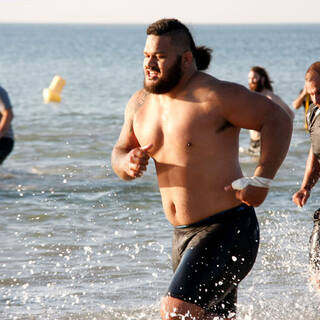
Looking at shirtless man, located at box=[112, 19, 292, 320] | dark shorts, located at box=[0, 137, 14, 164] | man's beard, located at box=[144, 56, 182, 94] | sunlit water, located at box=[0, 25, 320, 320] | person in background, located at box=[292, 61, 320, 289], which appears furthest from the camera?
dark shorts, located at box=[0, 137, 14, 164]

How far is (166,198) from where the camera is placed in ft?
14.4

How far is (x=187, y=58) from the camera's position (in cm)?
429

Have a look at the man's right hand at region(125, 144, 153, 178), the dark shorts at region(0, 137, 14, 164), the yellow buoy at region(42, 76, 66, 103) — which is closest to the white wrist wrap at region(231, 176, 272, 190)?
the man's right hand at region(125, 144, 153, 178)

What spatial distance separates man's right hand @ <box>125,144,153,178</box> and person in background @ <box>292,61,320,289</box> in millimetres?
1547

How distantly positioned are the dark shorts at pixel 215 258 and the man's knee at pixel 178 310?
0.03 metres

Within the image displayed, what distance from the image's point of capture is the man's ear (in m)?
4.27

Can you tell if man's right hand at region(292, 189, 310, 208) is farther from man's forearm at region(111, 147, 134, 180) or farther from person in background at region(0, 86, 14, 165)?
person in background at region(0, 86, 14, 165)

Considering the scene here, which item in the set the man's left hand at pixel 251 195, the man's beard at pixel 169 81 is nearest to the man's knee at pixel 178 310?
the man's left hand at pixel 251 195

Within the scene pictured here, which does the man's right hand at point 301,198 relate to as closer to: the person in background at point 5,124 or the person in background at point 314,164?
the person in background at point 314,164

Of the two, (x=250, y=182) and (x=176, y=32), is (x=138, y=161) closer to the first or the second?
(x=250, y=182)

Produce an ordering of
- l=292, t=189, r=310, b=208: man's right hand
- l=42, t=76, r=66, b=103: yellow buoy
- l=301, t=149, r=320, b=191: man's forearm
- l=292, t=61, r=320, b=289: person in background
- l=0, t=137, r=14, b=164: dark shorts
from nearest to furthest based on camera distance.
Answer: l=292, t=61, r=320, b=289: person in background, l=292, t=189, r=310, b=208: man's right hand, l=301, t=149, r=320, b=191: man's forearm, l=0, t=137, r=14, b=164: dark shorts, l=42, t=76, r=66, b=103: yellow buoy

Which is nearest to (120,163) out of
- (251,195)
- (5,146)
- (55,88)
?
(251,195)

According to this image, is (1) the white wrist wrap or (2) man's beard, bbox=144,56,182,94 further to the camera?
(2) man's beard, bbox=144,56,182,94

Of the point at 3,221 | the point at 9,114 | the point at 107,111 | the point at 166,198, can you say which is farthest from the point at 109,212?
the point at 107,111
